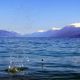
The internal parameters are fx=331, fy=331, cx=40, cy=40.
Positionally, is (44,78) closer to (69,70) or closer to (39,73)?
(39,73)

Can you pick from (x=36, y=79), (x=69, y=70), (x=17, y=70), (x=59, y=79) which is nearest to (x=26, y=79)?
(x=36, y=79)

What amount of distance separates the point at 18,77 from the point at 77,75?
6.62 m

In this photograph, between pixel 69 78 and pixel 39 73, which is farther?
pixel 39 73

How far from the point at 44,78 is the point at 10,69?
6.44 meters

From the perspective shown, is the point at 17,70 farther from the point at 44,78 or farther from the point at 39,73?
the point at 44,78

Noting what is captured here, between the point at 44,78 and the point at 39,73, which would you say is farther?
the point at 39,73

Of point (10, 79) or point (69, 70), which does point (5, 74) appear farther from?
point (69, 70)

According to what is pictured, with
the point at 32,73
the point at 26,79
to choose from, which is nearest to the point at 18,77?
the point at 26,79

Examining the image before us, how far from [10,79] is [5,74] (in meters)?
3.30

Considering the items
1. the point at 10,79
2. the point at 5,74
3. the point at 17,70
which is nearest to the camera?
the point at 10,79

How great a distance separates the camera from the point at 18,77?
33.9m

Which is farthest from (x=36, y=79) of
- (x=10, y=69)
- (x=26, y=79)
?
(x=10, y=69)

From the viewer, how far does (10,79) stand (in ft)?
107

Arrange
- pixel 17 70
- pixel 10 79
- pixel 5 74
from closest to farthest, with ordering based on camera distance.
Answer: pixel 10 79 → pixel 5 74 → pixel 17 70
